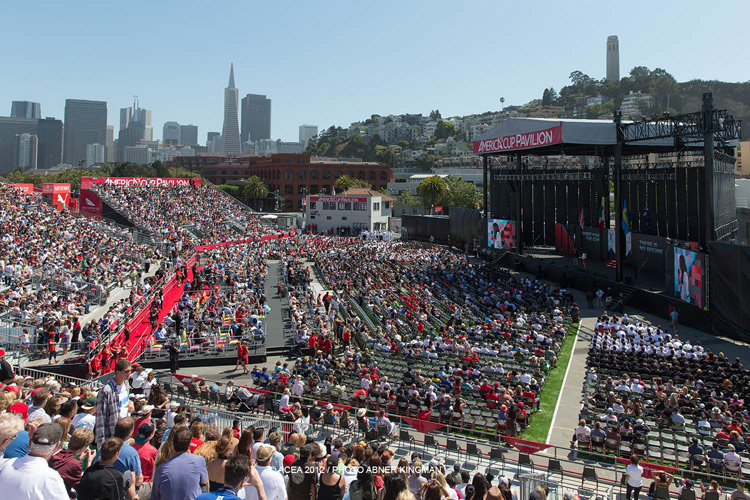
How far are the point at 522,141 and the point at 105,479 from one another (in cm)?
3593

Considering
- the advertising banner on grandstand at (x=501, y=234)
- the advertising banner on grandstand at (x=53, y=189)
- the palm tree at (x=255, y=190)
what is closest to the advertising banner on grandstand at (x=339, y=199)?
the advertising banner on grandstand at (x=501, y=234)

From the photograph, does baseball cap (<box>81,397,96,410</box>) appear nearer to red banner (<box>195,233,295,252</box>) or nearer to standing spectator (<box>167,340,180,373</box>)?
standing spectator (<box>167,340,180,373</box>)

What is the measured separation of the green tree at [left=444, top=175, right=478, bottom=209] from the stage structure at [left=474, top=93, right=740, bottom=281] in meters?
32.8

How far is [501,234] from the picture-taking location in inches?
1719

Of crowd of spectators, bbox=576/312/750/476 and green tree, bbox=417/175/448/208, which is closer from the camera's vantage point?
crowd of spectators, bbox=576/312/750/476

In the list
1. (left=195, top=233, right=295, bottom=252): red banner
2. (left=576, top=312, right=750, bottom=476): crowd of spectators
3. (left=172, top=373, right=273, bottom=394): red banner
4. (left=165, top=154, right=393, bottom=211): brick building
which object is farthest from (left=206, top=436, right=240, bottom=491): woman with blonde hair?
(left=165, top=154, right=393, bottom=211): brick building

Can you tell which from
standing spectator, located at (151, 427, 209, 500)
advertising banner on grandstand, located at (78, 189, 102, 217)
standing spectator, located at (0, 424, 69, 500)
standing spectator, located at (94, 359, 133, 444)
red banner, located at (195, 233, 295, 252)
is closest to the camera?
standing spectator, located at (0, 424, 69, 500)

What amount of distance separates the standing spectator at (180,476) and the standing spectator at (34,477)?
2.36 feet

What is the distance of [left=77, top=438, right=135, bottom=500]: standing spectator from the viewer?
15.2 ft

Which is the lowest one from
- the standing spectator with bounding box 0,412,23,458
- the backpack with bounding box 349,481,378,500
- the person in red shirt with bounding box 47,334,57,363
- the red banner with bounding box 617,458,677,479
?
the red banner with bounding box 617,458,677,479

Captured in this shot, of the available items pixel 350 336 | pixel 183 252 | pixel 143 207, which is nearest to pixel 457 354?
pixel 350 336

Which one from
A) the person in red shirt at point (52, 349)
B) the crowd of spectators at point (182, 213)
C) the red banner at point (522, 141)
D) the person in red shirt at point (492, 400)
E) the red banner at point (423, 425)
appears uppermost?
the red banner at point (522, 141)

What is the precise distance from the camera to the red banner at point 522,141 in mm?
34375

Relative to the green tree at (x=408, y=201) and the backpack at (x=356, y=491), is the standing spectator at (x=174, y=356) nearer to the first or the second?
the backpack at (x=356, y=491)
